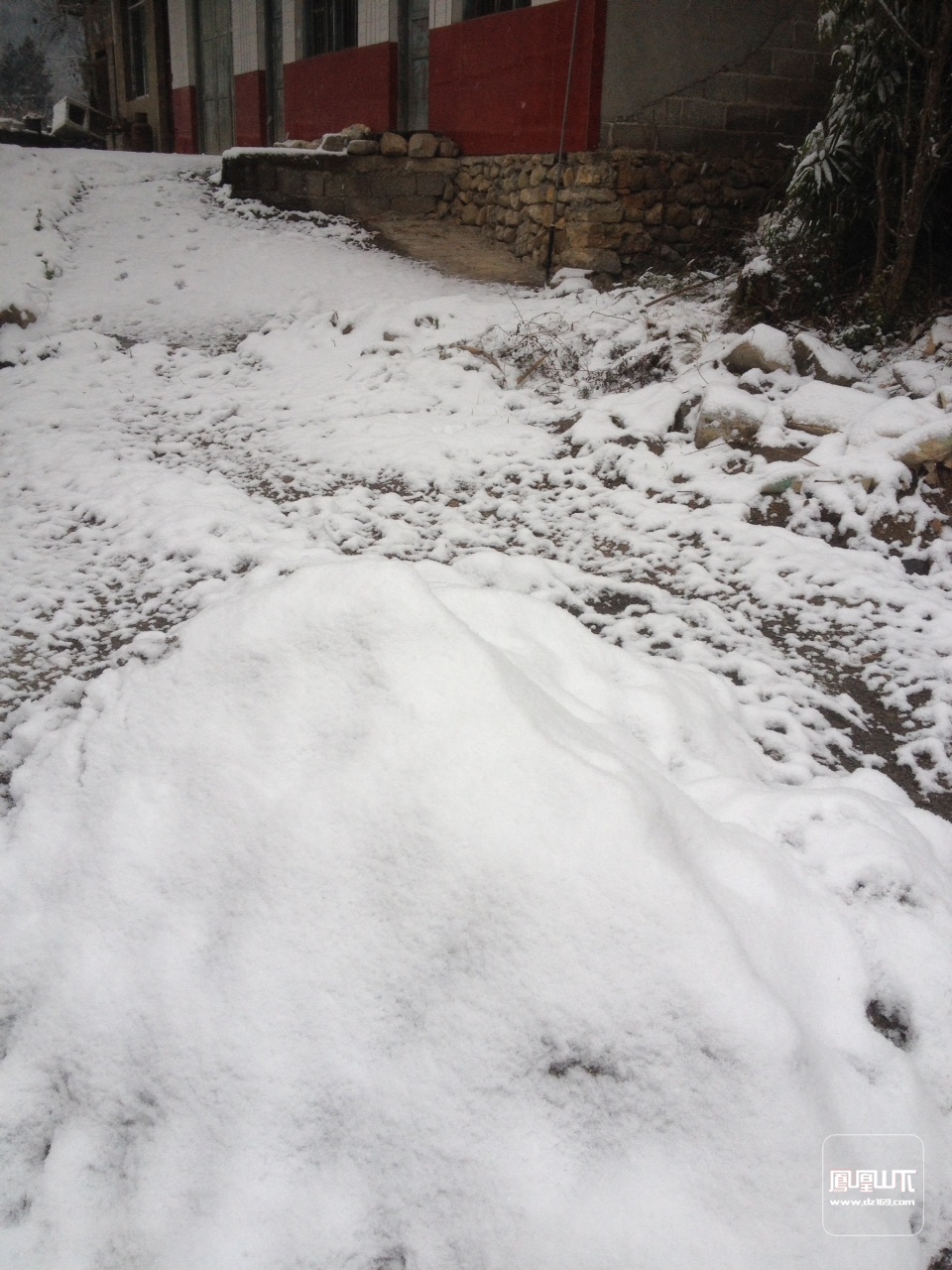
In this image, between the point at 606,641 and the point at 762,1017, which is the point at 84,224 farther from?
the point at 762,1017

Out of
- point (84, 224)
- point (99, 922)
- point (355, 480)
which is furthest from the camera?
point (84, 224)

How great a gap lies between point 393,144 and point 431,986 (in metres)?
8.54

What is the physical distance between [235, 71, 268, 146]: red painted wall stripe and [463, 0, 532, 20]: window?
4.33 metres

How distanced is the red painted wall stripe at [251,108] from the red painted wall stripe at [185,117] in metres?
1.66

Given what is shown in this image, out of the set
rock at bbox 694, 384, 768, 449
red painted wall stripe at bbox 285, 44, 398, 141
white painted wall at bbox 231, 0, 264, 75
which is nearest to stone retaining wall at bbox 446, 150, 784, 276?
red painted wall stripe at bbox 285, 44, 398, 141

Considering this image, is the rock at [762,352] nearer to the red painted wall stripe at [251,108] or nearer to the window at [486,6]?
the window at [486,6]

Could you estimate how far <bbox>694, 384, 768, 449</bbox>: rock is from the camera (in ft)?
12.8

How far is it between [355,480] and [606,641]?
179cm

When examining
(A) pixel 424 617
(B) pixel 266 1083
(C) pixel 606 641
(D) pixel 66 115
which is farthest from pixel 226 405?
(D) pixel 66 115

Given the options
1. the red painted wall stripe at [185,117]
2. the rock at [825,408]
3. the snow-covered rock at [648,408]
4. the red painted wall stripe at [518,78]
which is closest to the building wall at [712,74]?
the red painted wall stripe at [518,78]

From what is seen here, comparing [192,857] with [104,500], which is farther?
[104,500]

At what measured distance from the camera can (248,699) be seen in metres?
1.82

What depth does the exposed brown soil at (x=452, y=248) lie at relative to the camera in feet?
23.3

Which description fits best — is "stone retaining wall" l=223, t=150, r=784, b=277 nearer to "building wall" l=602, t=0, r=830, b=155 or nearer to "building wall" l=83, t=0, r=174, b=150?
"building wall" l=602, t=0, r=830, b=155
